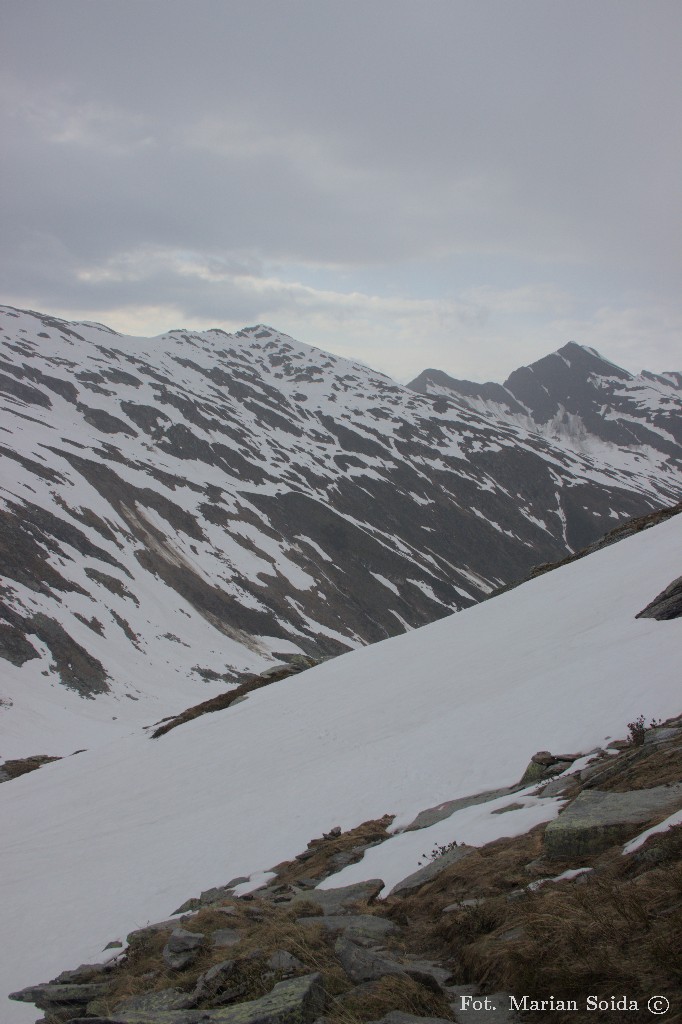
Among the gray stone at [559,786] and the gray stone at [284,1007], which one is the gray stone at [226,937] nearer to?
the gray stone at [284,1007]

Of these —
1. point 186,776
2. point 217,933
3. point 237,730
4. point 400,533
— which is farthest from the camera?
point 400,533

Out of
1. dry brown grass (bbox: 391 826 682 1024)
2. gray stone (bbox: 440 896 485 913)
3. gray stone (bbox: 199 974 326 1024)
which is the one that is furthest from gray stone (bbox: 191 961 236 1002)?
gray stone (bbox: 440 896 485 913)

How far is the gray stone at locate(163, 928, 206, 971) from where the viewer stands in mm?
6760

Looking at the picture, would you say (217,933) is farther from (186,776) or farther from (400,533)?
(400,533)

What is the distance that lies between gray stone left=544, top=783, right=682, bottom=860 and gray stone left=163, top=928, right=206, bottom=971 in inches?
160

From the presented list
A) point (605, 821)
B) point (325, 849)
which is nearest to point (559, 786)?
point (605, 821)

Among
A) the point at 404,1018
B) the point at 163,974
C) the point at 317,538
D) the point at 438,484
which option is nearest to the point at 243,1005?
the point at 404,1018

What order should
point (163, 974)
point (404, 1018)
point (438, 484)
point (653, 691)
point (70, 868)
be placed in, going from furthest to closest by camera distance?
point (438, 484) → point (70, 868) → point (653, 691) → point (163, 974) → point (404, 1018)

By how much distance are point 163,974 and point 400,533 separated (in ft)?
458

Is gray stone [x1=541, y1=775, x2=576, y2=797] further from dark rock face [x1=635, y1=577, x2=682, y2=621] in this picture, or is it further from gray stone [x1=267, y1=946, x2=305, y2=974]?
dark rock face [x1=635, y1=577, x2=682, y2=621]

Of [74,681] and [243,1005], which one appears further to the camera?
[74,681]

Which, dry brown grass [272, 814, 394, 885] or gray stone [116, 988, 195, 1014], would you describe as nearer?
gray stone [116, 988, 195, 1014]

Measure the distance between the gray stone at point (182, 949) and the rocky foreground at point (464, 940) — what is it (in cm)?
2

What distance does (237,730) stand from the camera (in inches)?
877
